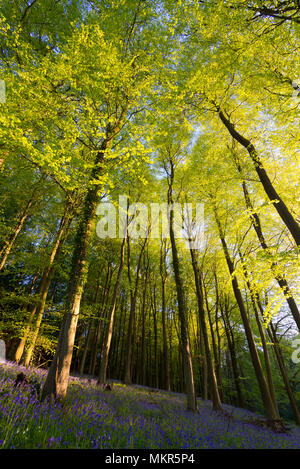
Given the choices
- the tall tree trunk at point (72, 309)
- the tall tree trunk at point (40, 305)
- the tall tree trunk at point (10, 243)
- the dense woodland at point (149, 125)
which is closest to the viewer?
the tall tree trunk at point (72, 309)

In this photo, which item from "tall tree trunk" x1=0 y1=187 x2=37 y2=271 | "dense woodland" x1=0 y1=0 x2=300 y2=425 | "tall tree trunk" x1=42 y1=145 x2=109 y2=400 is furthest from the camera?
"tall tree trunk" x1=0 y1=187 x2=37 y2=271

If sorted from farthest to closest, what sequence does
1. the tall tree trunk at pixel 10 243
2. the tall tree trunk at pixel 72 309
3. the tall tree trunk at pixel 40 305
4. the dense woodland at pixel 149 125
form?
1. the tall tree trunk at pixel 10 243
2. the tall tree trunk at pixel 40 305
3. the dense woodland at pixel 149 125
4. the tall tree trunk at pixel 72 309

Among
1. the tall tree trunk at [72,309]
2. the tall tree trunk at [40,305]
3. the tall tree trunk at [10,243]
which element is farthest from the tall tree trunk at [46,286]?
the tall tree trunk at [72,309]

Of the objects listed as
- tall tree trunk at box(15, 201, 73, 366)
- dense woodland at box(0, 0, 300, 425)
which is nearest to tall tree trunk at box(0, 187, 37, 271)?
dense woodland at box(0, 0, 300, 425)

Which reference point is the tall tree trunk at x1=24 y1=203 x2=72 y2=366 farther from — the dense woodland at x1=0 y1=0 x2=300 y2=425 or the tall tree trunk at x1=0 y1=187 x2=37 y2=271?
the tall tree trunk at x1=0 y1=187 x2=37 y2=271

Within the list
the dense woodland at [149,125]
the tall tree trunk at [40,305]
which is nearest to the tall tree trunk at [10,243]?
the dense woodland at [149,125]

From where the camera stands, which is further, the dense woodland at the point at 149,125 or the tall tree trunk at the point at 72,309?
the dense woodland at the point at 149,125

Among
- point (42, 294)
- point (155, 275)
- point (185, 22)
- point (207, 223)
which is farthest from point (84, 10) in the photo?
point (155, 275)

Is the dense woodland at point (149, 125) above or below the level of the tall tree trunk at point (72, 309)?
above

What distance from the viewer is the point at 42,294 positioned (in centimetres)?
968

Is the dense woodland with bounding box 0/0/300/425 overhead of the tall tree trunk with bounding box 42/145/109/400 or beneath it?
overhead

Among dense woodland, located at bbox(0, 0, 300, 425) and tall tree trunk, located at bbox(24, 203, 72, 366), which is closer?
dense woodland, located at bbox(0, 0, 300, 425)

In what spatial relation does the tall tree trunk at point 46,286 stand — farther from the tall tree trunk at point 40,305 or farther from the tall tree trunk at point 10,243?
the tall tree trunk at point 10,243

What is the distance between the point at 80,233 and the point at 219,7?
7.49 m
